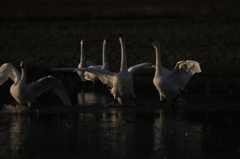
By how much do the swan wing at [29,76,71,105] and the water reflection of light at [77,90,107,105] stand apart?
0.67 m

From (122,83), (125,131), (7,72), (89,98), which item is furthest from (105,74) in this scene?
(125,131)

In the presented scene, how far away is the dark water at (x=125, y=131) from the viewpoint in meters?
9.09

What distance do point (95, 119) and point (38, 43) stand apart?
1713 cm

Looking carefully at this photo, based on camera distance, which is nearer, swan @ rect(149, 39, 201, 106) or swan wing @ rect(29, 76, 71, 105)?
swan @ rect(149, 39, 201, 106)

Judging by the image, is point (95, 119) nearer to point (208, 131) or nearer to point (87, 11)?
point (208, 131)

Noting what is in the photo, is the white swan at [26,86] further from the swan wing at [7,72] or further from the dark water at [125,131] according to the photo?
the dark water at [125,131]

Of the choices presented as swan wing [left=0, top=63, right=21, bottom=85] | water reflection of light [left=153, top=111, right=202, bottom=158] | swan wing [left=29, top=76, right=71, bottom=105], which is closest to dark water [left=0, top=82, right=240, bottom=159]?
water reflection of light [left=153, top=111, right=202, bottom=158]

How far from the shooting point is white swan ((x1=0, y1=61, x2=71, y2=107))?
13.3 metres

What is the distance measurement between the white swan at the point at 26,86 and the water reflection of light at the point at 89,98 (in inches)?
30.0

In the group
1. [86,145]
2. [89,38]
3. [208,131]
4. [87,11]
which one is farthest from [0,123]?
[87,11]

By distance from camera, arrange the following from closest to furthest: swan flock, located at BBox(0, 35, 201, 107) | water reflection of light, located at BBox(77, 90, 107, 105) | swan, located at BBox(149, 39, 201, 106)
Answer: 1. swan flock, located at BBox(0, 35, 201, 107)
2. swan, located at BBox(149, 39, 201, 106)
3. water reflection of light, located at BBox(77, 90, 107, 105)

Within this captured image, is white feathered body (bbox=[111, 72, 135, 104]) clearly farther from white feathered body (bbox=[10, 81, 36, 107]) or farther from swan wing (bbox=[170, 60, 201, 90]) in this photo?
white feathered body (bbox=[10, 81, 36, 107])

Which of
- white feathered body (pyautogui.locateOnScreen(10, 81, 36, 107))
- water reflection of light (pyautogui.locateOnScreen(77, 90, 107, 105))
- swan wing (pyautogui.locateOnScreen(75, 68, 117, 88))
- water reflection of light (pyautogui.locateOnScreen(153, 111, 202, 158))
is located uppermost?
swan wing (pyautogui.locateOnScreen(75, 68, 117, 88))

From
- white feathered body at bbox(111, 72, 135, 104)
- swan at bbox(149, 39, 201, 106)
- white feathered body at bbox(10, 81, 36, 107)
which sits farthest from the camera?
white feathered body at bbox(111, 72, 135, 104)
